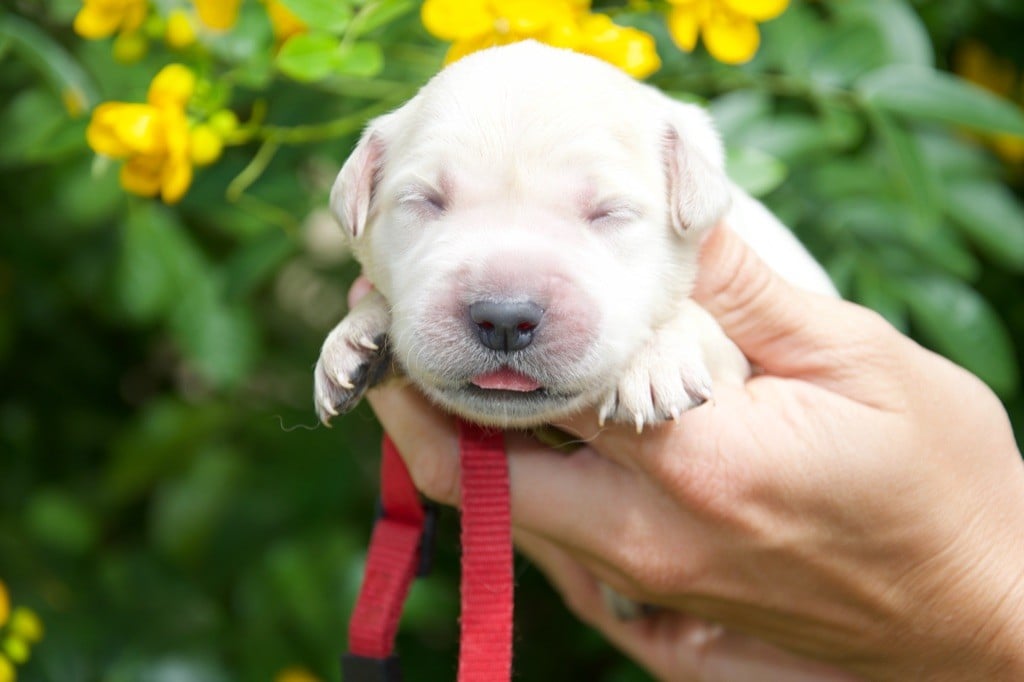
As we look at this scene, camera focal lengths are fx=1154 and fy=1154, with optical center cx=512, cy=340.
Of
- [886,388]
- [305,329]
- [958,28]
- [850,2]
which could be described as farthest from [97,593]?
[958,28]

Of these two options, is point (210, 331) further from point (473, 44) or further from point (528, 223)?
point (528, 223)

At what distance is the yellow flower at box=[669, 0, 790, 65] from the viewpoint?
6.24ft

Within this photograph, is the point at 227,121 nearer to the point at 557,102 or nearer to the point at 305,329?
the point at 557,102

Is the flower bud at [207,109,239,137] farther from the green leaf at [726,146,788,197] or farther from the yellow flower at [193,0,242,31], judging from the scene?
the green leaf at [726,146,788,197]

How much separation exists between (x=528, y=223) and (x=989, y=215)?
131 centimetres

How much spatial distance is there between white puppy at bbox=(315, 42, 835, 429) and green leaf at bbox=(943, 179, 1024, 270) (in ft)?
2.79

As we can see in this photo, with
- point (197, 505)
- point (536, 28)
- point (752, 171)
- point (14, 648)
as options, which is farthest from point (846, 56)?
point (197, 505)

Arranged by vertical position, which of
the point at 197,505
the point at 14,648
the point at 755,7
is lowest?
the point at 197,505

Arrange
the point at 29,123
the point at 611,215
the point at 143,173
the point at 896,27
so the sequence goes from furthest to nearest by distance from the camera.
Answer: the point at 896,27 → the point at 29,123 → the point at 143,173 → the point at 611,215

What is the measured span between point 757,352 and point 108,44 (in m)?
1.44

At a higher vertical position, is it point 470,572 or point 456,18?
point 456,18

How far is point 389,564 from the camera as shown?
6.48 ft

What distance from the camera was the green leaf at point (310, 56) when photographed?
74.0 inches

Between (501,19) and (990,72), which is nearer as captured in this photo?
(501,19)
